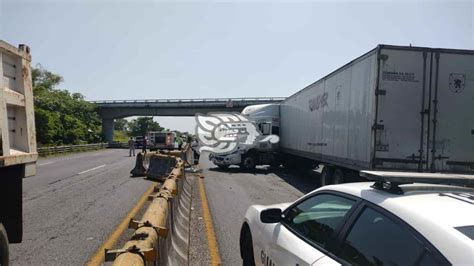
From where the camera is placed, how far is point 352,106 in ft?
38.4

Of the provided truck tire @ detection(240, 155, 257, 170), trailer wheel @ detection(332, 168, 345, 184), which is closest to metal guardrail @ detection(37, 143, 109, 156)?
truck tire @ detection(240, 155, 257, 170)

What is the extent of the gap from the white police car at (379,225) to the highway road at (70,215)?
3.39m

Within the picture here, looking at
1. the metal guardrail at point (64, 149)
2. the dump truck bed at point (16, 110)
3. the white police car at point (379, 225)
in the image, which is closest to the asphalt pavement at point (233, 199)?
the white police car at point (379, 225)

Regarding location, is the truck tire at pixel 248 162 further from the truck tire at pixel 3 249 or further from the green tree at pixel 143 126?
the green tree at pixel 143 126

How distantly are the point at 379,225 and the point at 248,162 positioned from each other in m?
19.8

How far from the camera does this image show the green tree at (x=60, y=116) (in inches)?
1762

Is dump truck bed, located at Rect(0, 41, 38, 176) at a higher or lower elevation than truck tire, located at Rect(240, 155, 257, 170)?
higher

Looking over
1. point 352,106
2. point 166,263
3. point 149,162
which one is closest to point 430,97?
point 352,106

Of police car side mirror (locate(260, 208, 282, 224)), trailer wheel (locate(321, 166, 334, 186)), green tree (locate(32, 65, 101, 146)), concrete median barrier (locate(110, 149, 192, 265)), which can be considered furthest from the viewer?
green tree (locate(32, 65, 101, 146))

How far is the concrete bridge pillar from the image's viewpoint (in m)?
66.4

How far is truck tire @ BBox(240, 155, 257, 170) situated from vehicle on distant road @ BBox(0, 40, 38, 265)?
1760 centimetres

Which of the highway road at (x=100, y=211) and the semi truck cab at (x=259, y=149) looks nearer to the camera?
the highway road at (x=100, y=211)

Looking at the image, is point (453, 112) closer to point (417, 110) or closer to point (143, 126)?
point (417, 110)

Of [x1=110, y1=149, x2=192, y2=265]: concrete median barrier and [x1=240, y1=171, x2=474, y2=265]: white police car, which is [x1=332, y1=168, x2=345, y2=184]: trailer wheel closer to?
[x1=110, y1=149, x2=192, y2=265]: concrete median barrier
